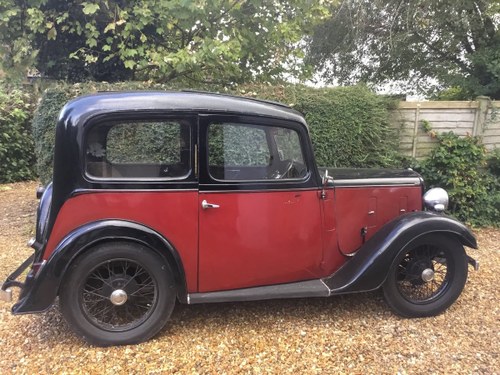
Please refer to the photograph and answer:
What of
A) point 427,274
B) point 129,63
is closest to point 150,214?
point 427,274

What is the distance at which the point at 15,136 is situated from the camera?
8695 millimetres

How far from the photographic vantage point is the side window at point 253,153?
122 inches

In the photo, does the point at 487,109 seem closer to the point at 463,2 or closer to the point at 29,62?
the point at 463,2

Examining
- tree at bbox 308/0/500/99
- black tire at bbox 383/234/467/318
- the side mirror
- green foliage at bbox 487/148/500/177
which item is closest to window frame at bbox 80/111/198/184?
the side mirror

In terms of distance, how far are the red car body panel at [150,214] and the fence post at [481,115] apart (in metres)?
4.82

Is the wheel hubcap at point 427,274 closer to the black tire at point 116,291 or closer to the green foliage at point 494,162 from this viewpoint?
the black tire at point 116,291

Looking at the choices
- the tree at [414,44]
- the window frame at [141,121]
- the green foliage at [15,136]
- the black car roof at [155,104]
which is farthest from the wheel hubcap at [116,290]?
the tree at [414,44]

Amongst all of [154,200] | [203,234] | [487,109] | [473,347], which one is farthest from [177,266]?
[487,109]

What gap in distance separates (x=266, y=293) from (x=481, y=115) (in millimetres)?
4623

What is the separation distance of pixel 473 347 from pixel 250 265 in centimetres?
166

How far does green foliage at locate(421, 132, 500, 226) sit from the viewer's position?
228 inches

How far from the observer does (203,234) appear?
2992mm

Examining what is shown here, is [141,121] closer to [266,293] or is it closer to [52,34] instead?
[266,293]

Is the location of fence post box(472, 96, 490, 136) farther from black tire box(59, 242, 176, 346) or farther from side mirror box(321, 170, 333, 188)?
black tire box(59, 242, 176, 346)
